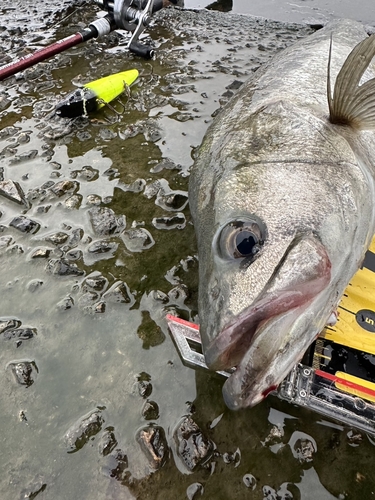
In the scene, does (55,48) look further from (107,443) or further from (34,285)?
(107,443)

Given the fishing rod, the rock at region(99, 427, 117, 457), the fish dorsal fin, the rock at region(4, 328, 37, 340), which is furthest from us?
the fishing rod

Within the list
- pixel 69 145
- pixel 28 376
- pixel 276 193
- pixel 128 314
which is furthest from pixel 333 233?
pixel 69 145

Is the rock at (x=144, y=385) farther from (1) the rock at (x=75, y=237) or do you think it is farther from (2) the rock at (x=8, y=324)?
(1) the rock at (x=75, y=237)

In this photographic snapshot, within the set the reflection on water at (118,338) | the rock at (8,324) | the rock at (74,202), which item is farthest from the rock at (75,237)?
the rock at (8,324)

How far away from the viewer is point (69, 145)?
3.77m

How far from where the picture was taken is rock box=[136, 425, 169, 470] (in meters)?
1.90

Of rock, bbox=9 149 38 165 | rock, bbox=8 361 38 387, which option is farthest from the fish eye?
rock, bbox=9 149 38 165

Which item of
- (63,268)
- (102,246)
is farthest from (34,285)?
(102,246)

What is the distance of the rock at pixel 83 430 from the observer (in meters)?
1.97

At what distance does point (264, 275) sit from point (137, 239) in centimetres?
148

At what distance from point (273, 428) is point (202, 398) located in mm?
387

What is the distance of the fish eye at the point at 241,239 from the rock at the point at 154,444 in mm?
965

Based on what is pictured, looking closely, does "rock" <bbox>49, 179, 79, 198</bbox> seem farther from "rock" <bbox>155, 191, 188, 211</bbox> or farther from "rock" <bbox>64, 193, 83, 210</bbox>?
"rock" <bbox>155, 191, 188, 211</bbox>

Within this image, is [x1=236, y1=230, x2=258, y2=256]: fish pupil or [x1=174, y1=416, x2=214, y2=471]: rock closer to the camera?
[x1=236, y1=230, x2=258, y2=256]: fish pupil
